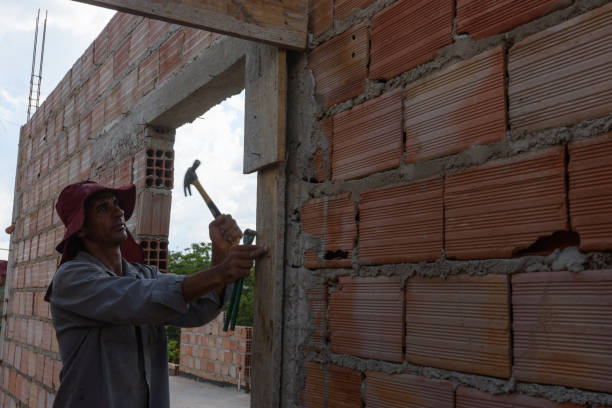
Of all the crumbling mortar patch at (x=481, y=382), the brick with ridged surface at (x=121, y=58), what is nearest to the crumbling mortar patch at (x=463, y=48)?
the crumbling mortar patch at (x=481, y=382)

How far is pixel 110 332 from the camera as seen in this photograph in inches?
79.0

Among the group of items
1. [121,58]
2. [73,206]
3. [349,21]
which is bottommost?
[73,206]

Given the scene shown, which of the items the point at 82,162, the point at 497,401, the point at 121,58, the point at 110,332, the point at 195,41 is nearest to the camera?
the point at 497,401

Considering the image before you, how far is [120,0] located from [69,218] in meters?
0.87

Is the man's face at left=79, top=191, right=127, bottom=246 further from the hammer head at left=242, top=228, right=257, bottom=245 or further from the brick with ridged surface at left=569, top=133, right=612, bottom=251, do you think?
the brick with ridged surface at left=569, top=133, right=612, bottom=251

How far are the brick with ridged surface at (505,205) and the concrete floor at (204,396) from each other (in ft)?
24.4

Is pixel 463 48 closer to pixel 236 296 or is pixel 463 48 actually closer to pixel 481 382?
pixel 481 382

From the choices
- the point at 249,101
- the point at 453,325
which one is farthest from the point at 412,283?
the point at 249,101

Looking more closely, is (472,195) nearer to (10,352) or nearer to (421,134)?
(421,134)

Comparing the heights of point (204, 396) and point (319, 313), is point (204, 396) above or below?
below

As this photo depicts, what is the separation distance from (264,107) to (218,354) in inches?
362

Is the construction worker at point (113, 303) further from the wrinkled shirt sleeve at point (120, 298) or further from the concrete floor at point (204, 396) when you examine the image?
the concrete floor at point (204, 396)

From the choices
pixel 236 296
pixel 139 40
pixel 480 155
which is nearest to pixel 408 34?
pixel 480 155

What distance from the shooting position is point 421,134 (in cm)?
160
